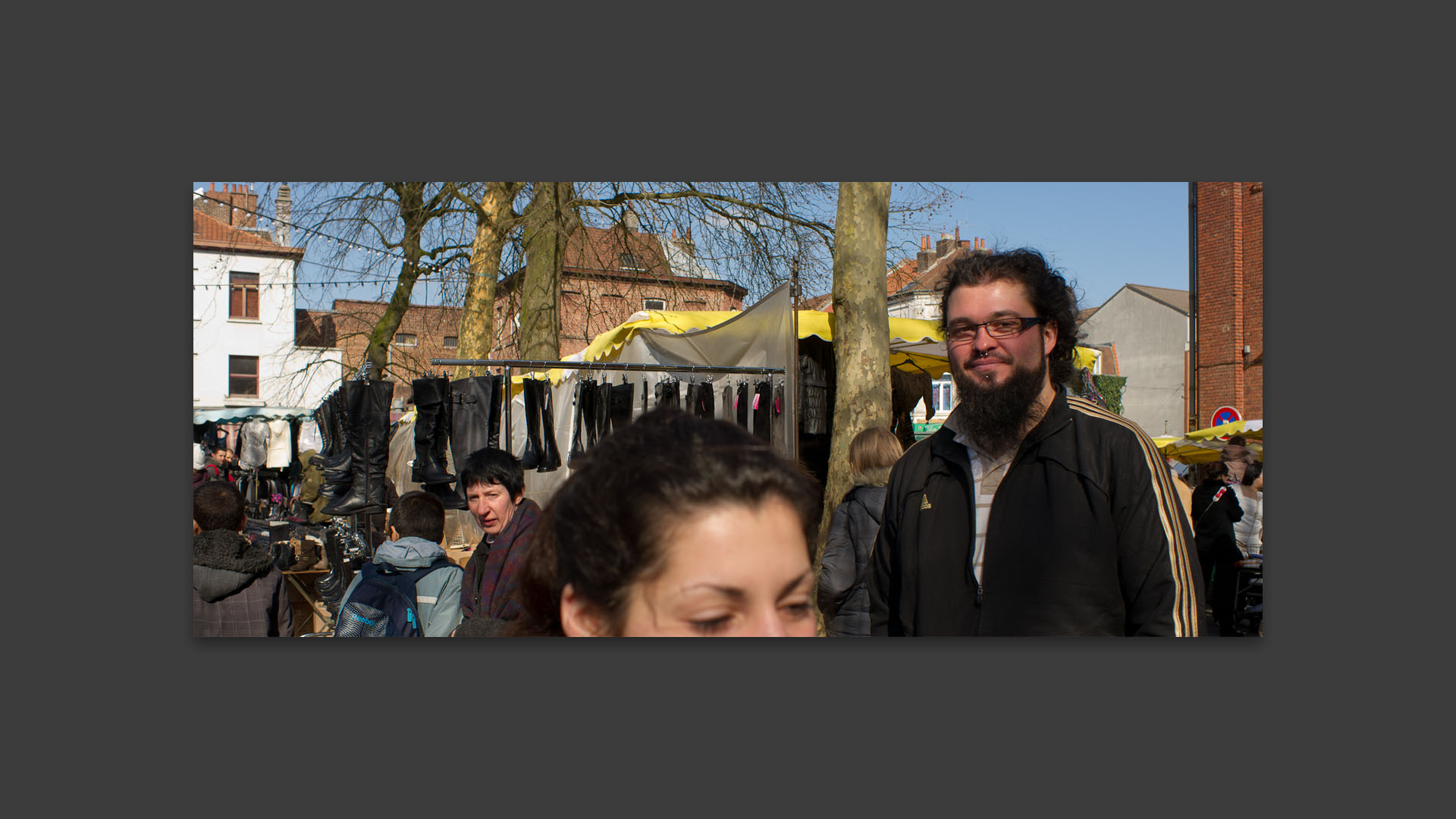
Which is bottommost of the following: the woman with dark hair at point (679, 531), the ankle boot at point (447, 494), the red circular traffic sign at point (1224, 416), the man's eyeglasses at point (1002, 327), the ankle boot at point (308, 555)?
the ankle boot at point (308, 555)

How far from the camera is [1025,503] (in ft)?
8.01

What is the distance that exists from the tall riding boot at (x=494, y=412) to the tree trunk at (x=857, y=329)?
1.57 m

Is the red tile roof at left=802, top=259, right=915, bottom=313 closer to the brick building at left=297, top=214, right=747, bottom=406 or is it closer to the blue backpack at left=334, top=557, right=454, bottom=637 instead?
the brick building at left=297, top=214, right=747, bottom=406

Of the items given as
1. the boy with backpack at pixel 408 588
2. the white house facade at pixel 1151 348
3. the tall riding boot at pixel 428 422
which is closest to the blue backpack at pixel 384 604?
the boy with backpack at pixel 408 588

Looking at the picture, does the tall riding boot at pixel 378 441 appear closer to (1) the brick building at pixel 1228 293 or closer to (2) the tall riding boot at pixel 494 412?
(2) the tall riding boot at pixel 494 412

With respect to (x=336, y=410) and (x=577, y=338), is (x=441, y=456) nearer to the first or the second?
(x=336, y=410)

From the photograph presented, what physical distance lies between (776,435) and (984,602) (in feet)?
8.03

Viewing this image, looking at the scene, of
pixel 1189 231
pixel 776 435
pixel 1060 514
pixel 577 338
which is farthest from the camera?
pixel 577 338

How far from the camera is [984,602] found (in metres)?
2.47

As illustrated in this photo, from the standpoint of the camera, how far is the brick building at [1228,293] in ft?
12.0

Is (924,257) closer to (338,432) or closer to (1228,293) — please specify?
(1228,293)

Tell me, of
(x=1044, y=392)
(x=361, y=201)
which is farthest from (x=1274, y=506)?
(x=361, y=201)

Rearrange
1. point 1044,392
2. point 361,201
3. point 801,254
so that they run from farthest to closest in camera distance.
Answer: point 801,254 → point 361,201 → point 1044,392

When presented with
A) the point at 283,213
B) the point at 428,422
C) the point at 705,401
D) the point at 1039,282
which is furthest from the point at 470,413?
the point at 1039,282
